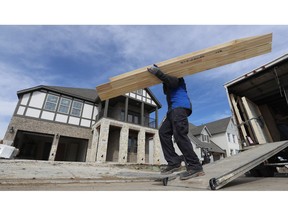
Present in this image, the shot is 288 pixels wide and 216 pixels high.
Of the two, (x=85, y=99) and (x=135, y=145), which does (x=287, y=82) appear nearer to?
(x=135, y=145)

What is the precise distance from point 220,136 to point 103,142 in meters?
23.5

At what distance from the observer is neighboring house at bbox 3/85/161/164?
1376 centimetres

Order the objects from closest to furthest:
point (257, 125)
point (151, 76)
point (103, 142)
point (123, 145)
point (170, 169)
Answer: point (170, 169) < point (151, 76) < point (257, 125) < point (103, 142) < point (123, 145)

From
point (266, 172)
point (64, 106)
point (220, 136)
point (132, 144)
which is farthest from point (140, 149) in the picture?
point (220, 136)

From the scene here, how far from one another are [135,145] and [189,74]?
16.0 metres

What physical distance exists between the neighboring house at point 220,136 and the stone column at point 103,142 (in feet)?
56.8

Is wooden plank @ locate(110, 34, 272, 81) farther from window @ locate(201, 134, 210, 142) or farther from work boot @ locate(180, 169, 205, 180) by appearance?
window @ locate(201, 134, 210, 142)

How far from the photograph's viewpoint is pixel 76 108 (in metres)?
16.3

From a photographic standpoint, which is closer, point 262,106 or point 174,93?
point 174,93

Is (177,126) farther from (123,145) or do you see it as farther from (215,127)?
(215,127)

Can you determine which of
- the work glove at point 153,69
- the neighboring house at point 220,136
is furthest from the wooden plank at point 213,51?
the neighboring house at point 220,136

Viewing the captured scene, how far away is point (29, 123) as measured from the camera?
13.4 m

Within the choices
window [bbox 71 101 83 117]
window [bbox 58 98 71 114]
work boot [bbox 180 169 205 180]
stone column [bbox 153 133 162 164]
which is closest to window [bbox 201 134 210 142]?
stone column [bbox 153 133 162 164]

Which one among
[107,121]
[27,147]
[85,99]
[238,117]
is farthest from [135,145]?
[238,117]
